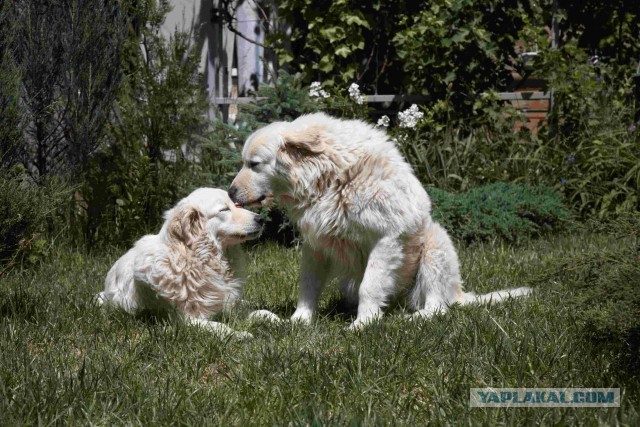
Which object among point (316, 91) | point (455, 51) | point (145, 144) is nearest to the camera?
point (145, 144)

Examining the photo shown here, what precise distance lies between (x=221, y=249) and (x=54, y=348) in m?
1.18

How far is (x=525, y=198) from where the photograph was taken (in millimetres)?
7121

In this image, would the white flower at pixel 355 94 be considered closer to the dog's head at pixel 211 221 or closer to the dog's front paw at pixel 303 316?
the dog's head at pixel 211 221

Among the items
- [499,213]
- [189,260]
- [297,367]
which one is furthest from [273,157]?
[499,213]

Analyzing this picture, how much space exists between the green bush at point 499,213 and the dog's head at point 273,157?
2864 millimetres

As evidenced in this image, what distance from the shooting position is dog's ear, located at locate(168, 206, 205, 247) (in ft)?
14.3

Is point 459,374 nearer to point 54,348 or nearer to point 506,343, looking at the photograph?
point 506,343

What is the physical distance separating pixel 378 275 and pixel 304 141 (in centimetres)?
87

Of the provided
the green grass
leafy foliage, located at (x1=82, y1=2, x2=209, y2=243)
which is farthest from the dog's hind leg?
leafy foliage, located at (x1=82, y1=2, x2=209, y2=243)

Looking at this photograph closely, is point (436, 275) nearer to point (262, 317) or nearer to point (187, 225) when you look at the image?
point (262, 317)

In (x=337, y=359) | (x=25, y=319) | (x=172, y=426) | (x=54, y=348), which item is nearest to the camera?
(x=172, y=426)

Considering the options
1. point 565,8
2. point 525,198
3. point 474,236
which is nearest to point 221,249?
point 474,236

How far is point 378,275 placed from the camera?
421cm

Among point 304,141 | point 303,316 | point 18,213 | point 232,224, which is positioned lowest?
point 303,316
